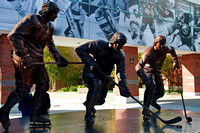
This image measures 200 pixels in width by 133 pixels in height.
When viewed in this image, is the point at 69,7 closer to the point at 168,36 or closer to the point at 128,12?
the point at 128,12

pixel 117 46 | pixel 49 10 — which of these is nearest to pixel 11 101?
pixel 49 10

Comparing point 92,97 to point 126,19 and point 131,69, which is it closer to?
point 126,19

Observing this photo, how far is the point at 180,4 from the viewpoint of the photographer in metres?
16.6

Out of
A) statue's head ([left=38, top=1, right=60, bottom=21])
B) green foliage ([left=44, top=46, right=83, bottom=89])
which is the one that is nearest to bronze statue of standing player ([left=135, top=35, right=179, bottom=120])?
statue's head ([left=38, top=1, right=60, bottom=21])

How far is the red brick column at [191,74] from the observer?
19.6 metres

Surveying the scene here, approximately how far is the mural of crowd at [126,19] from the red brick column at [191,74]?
2407 millimetres

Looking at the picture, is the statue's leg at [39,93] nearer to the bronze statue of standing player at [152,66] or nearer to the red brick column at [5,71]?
the bronze statue of standing player at [152,66]

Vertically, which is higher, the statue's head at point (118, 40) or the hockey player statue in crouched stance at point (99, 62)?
the statue's head at point (118, 40)

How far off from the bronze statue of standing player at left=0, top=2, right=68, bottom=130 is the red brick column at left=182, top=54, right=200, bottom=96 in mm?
18599

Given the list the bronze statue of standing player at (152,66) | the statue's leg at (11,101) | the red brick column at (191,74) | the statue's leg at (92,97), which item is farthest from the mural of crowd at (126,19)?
the statue's leg at (92,97)

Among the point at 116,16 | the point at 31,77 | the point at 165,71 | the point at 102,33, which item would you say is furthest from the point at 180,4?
the point at 31,77

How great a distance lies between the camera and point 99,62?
401cm

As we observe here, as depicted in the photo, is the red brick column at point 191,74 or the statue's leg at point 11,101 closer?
the statue's leg at point 11,101

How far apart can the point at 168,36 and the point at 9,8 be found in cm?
1044
